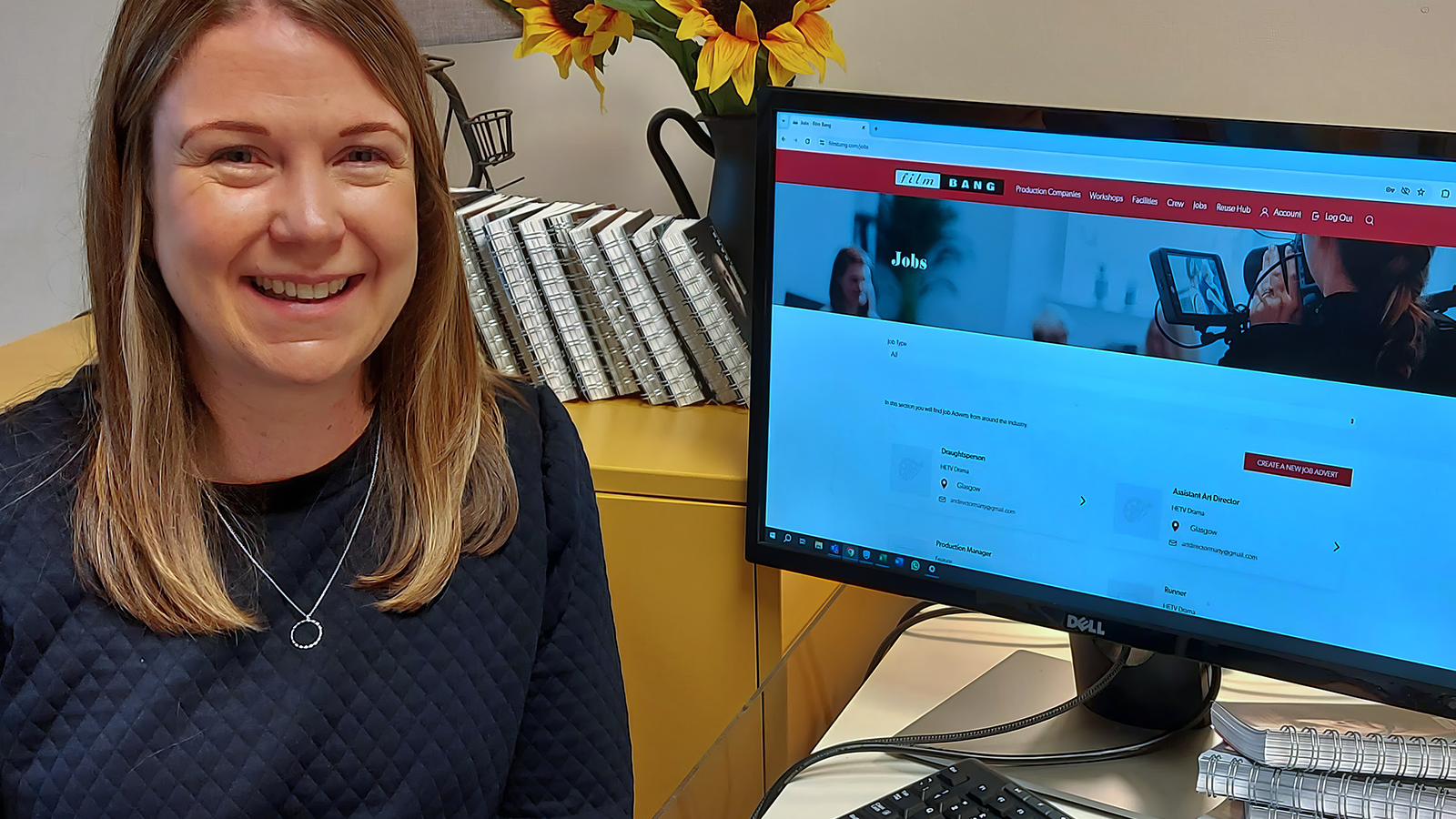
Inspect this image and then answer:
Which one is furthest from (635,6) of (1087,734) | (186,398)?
(1087,734)

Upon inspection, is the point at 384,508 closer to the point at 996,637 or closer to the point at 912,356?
the point at 912,356

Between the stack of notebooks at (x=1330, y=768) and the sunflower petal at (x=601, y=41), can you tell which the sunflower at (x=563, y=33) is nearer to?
the sunflower petal at (x=601, y=41)

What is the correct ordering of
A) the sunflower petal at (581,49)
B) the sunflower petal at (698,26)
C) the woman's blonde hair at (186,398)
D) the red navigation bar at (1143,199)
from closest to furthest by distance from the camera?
the red navigation bar at (1143,199), the woman's blonde hair at (186,398), the sunflower petal at (698,26), the sunflower petal at (581,49)

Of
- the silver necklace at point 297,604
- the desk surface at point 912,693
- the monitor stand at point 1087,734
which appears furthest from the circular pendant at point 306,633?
the monitor stand at point 1087,734

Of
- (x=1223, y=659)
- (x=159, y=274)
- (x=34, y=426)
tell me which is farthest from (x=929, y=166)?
(x=34, y=426)

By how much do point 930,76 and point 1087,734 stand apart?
75cm

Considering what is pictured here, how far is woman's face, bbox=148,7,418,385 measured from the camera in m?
0.81

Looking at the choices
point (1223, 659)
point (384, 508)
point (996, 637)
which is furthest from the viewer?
point (996, 637)

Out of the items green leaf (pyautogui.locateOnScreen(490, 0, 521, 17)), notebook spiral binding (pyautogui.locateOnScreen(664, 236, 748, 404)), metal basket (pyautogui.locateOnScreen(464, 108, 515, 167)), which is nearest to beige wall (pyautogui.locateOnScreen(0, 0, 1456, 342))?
metal basket (pyautogui.locateOnScreen(464, 108, 515, 167))

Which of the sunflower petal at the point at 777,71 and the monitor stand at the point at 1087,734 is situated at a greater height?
the sunflower petal at the point at 777,71

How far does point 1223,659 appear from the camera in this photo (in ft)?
2.80

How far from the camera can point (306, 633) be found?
90cm

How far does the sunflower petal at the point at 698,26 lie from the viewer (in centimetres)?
107

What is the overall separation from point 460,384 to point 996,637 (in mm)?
541
